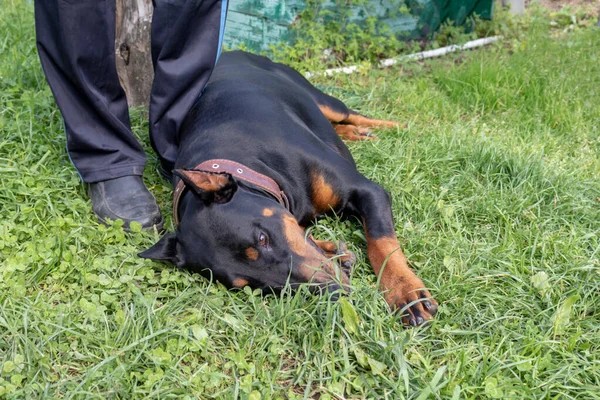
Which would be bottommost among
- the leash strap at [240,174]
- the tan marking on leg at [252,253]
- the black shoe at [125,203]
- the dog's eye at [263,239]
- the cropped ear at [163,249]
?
the black shoe at [125,203]

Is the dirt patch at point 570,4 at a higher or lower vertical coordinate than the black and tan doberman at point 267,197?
higher

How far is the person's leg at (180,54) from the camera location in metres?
3.11

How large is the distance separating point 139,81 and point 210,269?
6.81ft

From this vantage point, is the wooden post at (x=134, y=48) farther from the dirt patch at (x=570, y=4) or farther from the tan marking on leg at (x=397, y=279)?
the dirt patch at (x=570, y=4)

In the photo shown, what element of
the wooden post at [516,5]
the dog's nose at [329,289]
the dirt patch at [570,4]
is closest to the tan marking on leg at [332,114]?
the dog's nose at [329,289]

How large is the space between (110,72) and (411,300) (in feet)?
6.38

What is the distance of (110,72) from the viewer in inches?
120

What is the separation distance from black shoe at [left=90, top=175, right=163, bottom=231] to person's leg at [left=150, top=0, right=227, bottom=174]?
306 millimetres

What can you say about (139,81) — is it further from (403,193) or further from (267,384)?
(267,384)

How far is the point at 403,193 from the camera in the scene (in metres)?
3.22

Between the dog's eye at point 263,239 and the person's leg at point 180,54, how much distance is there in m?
1.19

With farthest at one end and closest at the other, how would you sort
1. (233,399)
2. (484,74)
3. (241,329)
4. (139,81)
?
(484,74), (139,81), (241,329), (233,399)

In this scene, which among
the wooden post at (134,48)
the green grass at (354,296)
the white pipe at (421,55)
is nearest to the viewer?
the green grass at (354,296)

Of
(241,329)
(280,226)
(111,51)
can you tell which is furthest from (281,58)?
(241,329)
